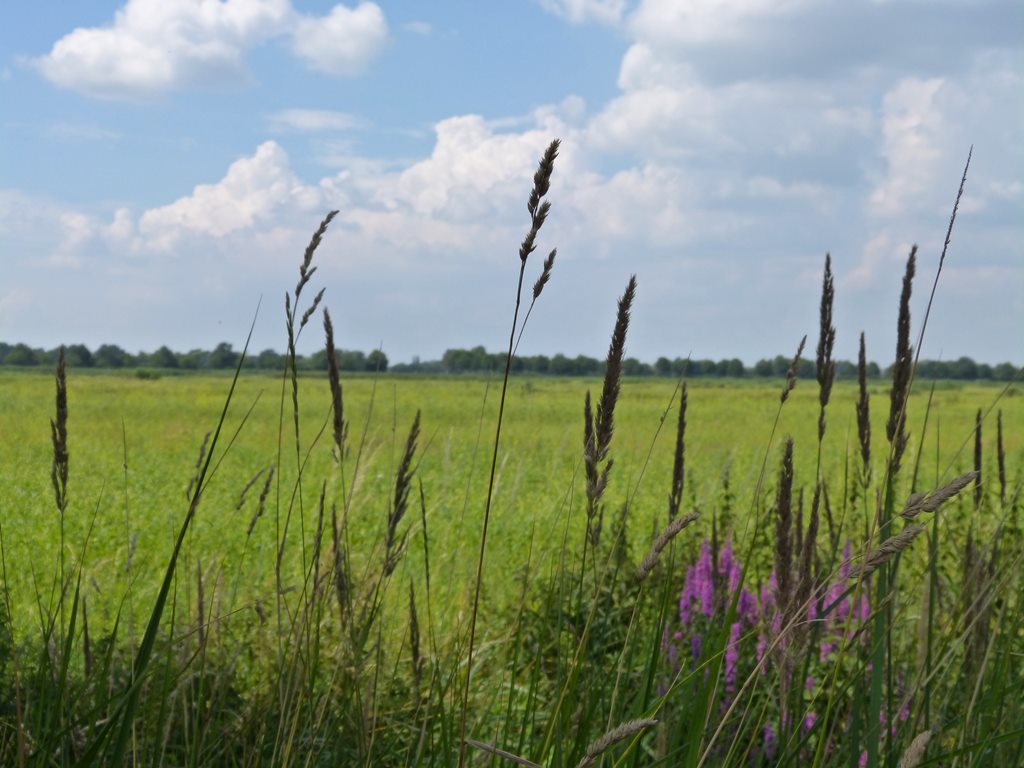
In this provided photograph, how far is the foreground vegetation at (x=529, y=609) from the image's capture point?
1.30 metres

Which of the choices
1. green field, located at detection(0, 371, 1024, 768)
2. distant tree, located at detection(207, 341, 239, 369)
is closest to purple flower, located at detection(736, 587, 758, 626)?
green field, located at detection(0, 371, 1024, 768)

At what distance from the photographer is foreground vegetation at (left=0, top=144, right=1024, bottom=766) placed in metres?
1.30

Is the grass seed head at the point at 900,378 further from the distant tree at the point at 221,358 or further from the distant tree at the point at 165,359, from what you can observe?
the distant tree at the point at 165,359

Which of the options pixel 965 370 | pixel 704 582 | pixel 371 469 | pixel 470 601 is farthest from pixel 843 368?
pixel 965 370

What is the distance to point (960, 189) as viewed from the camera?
1413 mm

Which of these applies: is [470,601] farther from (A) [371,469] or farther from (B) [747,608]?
(A) [371,469]

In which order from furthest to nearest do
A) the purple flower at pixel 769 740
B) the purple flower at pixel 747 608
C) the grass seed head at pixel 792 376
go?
the purple flower at pixel 747 608 → the purple flower at pixel 769 740 → the grass seed head at pixel 792 376

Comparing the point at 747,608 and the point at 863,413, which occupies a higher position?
the point at 863,413

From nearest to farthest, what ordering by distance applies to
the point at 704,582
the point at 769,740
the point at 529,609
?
the point at 769,740 → the point at 704,582 → the point at 529,609

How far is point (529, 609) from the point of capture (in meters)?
4.62

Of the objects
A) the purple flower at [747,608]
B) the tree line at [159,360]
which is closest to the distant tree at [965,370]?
the tree line at [159,360]

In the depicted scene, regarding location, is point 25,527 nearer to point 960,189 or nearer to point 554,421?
point 960,189

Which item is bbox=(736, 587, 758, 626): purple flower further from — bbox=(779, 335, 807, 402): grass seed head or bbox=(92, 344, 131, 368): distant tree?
bbox=(92, 344, 131, 368): distant tree

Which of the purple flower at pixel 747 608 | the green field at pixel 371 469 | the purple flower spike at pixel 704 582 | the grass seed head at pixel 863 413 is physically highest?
the grass seed head at pixel 863 413
